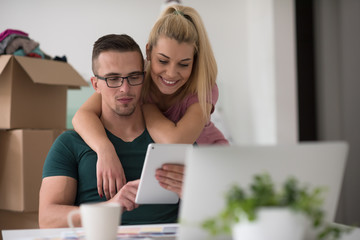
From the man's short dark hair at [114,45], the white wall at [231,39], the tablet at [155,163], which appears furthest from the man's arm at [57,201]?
the white wall at [231,39]

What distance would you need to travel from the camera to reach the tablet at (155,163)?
3.63 feet

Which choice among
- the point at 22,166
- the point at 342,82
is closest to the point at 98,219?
the point at 22,166

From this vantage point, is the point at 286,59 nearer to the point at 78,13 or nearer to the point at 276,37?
the point at 276,37

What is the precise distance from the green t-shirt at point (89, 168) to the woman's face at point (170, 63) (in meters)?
0.25

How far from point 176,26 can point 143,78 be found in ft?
0.71

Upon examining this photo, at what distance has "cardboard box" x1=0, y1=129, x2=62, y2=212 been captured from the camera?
76.5 inches

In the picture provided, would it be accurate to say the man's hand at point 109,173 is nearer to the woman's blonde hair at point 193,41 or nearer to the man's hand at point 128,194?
the man's hand at point 128,194

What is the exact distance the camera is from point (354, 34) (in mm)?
2949

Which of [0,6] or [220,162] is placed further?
[0,6]

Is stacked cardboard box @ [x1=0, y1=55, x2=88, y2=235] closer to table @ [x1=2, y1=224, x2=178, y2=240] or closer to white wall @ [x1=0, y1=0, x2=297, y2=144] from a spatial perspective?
table @ [x1=2, y1=224, x2=178, y2=240]

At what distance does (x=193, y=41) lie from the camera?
1.56 meters

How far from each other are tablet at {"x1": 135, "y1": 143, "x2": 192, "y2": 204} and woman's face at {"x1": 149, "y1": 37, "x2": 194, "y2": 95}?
0.43 m

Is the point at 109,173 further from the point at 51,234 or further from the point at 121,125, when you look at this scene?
the point at 51,234

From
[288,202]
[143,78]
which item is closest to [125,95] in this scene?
[143,78]
